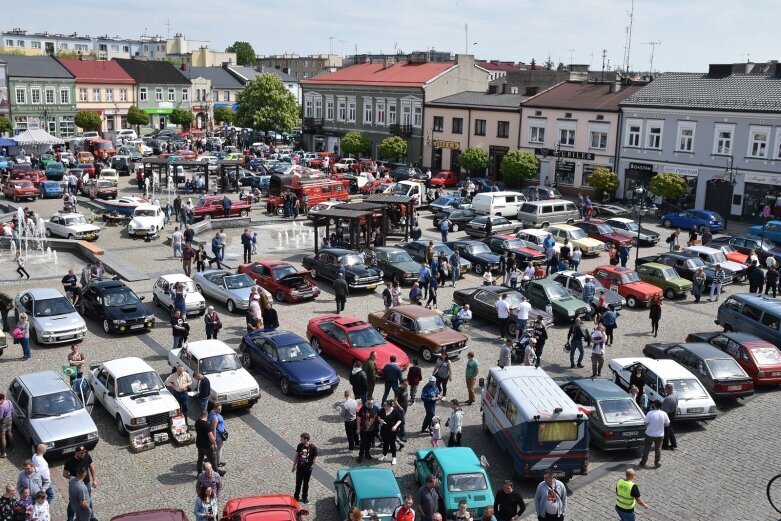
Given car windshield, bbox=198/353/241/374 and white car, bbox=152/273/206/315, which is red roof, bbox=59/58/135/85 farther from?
car windshield, bbox=198/353/241/374

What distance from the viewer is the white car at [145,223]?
3944 cm

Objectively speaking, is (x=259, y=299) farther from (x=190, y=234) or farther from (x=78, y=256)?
(x=78, y=256)

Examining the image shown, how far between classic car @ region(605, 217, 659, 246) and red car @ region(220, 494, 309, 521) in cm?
3158

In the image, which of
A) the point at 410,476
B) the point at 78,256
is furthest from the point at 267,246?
the point at 410,476

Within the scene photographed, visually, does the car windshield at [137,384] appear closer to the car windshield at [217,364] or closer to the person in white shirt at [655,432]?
the car windshield at [217,364]

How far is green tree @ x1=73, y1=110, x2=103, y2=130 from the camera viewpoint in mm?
82438

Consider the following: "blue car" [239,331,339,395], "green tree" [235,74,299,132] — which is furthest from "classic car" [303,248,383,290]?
"green tree" [235,74,299,132]

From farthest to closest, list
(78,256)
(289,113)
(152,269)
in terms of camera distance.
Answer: (289,113)
(78,256)
(152,269)

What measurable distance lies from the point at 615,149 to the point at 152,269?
35.1 metres

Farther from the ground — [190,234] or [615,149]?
[615,149]

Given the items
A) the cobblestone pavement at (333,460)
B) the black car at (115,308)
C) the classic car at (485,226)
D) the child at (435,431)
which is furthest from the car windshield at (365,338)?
the classic car at (485,226)

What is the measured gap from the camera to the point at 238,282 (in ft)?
93.1

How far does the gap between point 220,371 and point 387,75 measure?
189 ft

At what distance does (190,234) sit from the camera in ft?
115
